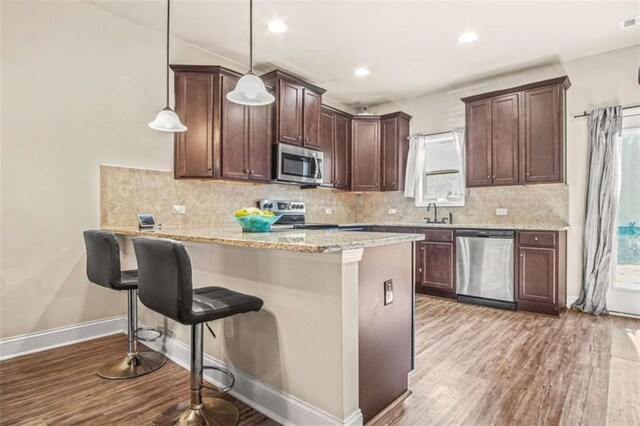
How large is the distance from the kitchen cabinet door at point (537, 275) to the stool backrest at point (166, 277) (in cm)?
365

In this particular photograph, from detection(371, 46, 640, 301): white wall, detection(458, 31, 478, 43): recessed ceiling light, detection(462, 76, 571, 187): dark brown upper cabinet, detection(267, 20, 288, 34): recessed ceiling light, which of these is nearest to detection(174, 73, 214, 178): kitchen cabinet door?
detection(267, 20, 288, 34): recessed ceiling light

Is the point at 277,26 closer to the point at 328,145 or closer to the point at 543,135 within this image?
the point at 328,145

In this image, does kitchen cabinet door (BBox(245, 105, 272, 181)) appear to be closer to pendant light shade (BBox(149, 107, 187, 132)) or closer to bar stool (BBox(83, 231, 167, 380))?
pendant light shade (BBox(149, 107, 187, 132))

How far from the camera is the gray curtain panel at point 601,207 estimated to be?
Result: 12.1ft

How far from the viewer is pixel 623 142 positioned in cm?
381

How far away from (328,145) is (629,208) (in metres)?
3.70

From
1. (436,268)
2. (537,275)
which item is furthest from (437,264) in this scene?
(537,275)

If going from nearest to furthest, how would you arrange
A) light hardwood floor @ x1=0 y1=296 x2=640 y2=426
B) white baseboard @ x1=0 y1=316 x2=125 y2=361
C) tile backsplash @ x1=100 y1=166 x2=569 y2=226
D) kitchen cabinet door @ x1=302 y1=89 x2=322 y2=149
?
light hardwood floor @ x1=0 y1=296 x2=640 y2=426 < white baseboard @ x1=0 y1=316 x2=125 y2=361 < tile backsplash @ x1=100 y1=166 x2=569 y2=226 < kitchen cabinet door @ x1=302 y1=89 x2=322 y2=149

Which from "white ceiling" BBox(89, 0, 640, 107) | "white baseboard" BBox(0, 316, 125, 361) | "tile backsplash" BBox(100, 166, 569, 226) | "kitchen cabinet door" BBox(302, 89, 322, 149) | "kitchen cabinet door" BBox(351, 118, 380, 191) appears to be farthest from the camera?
"kitchen cabinet door" BBox(351, 118, 380, 191)

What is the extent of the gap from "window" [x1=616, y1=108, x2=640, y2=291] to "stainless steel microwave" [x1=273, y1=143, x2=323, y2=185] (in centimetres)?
345

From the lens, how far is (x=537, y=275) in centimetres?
373

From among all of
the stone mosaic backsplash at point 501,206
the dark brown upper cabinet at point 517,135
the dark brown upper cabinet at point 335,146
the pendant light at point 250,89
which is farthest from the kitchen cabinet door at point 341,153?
the pendant light at point 250,89

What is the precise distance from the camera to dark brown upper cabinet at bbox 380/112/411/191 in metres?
5.30

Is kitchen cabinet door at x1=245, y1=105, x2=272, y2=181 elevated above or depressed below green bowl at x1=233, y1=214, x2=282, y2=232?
above
